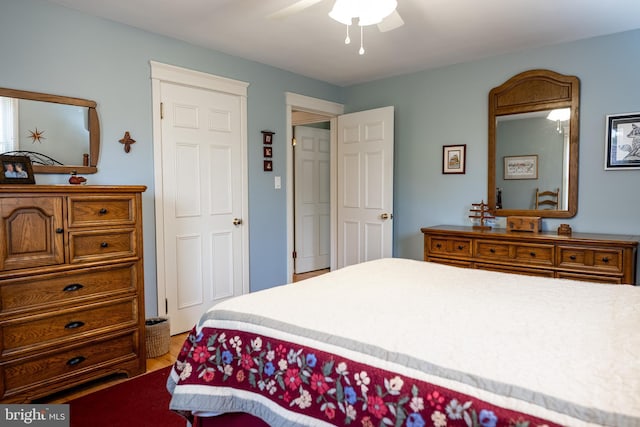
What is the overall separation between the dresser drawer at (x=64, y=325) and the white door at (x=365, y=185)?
8.35 feet

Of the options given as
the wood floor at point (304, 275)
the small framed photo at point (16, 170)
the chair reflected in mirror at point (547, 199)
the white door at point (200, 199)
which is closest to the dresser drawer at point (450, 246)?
the chair reflected in mirror at point (547, 199)

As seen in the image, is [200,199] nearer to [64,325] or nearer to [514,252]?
[64,325]

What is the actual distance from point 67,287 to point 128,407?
2.43 ft

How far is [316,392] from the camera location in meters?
1.16

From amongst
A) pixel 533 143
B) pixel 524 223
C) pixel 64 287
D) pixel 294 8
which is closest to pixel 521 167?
pixel 533 143

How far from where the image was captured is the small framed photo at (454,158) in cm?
390

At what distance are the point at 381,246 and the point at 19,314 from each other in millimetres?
3130

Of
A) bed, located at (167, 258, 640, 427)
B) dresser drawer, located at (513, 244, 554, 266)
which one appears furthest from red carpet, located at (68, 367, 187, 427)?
dresser drawer, located at (513, 244, 554, 266)

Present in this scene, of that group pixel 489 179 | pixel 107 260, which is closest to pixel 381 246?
pixel 489 179

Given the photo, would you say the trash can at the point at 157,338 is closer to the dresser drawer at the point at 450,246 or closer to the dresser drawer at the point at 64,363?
the dresser drawer at the point at 64,363

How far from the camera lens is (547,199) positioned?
11.4 feet

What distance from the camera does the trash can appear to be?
2.81 metres

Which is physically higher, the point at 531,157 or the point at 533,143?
the point at 533,143

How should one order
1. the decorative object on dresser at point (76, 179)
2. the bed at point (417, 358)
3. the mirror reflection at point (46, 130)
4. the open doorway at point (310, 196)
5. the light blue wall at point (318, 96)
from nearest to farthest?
the bed at point (417, 358) → the mirror reflection at point (46, 130) → the decorative object on dresser at point (76, 179) → the light blue wall at point (318, 96) → the open doorway at point (310, 196)
